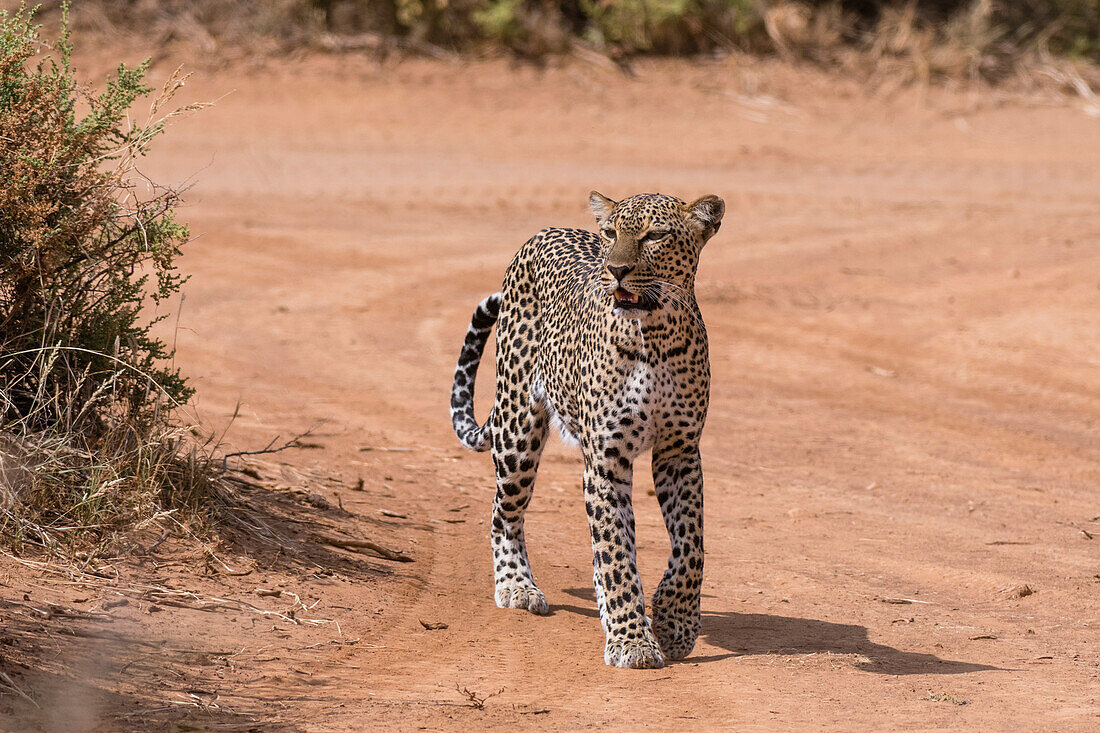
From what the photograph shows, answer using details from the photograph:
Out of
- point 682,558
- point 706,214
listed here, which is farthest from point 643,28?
point 682,558

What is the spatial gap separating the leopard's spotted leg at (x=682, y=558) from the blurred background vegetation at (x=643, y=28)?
16441 millimetres

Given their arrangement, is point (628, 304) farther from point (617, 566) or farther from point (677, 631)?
point (677, 631)

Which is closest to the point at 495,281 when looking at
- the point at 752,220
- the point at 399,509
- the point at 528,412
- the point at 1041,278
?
the point at 752,220

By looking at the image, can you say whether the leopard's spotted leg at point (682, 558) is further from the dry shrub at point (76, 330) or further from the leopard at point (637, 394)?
the dry shrub at point (76, 330)

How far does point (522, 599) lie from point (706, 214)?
2.07 metres

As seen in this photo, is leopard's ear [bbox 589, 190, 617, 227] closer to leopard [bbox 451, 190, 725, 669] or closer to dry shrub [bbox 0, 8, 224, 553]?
leopard [bbox 451, 190, 725, 669]

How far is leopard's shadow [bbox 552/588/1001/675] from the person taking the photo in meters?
6.08

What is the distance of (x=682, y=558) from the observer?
618cm

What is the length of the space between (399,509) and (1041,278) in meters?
8.62

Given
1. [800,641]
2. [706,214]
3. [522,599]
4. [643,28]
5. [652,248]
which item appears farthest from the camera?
[643,28]

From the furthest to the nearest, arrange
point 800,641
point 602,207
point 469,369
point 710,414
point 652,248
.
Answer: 1. point 710,414
2. point 469,369
3. point 800,641
4. point 602,207
5. point 652,248

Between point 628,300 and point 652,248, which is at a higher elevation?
point 652,248

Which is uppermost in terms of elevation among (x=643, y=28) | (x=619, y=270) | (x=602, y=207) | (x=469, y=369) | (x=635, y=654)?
(x=643, y=28)

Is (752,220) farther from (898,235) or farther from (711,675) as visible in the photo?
(711,675)
